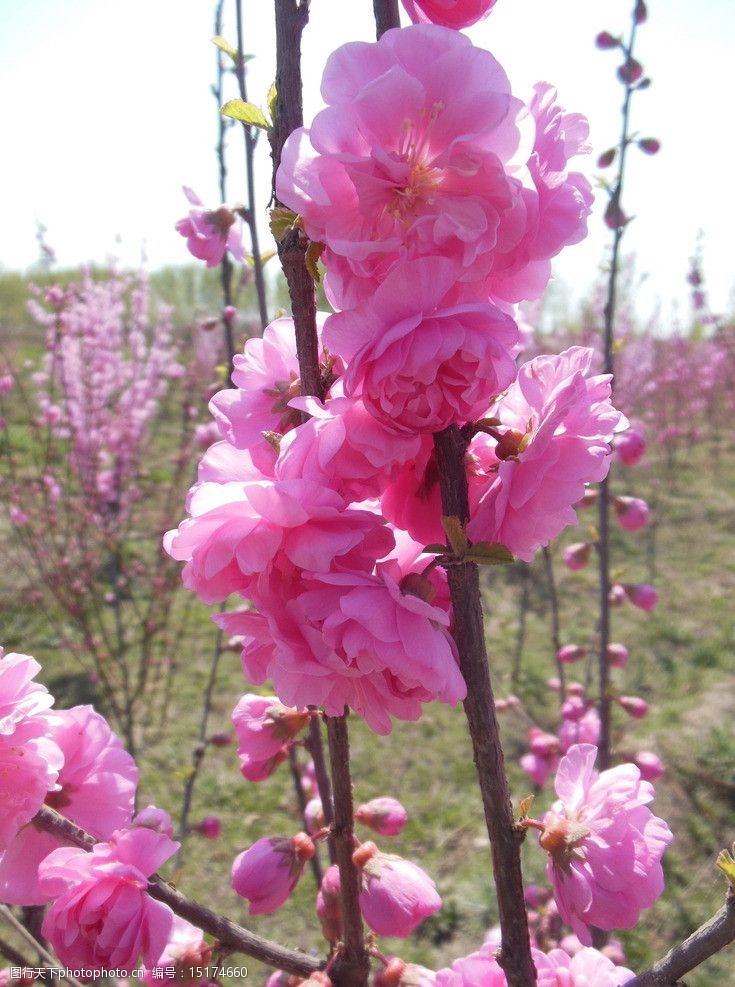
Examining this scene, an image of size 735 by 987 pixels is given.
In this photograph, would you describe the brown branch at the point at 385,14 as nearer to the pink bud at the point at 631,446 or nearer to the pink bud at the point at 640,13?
the pink bud at the point at 631,446

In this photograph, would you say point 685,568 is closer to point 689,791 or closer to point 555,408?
point 689,791

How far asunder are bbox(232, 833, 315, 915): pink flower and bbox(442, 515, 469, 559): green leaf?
58 centimetres

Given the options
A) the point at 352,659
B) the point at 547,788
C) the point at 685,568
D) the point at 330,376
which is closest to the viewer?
the point at 352,659

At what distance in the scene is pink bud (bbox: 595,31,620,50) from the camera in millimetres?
2264

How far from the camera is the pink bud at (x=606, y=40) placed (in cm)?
226

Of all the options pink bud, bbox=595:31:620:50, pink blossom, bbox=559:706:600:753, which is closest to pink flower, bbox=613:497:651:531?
pink blossom, bbox=559:706:600:753

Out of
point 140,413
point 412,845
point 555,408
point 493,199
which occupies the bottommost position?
point 412,845

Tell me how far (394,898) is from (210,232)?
1.14 metres

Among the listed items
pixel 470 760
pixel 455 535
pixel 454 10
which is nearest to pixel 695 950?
pixel 455 535

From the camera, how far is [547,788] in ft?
11.5

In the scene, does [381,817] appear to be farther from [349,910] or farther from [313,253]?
[313,253]

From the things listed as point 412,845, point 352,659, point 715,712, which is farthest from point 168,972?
point 715,712

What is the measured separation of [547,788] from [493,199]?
3.46 m

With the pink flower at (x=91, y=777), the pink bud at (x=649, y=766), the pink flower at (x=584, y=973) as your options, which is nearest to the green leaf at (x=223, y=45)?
the pink flower at (x=91, y=777)
